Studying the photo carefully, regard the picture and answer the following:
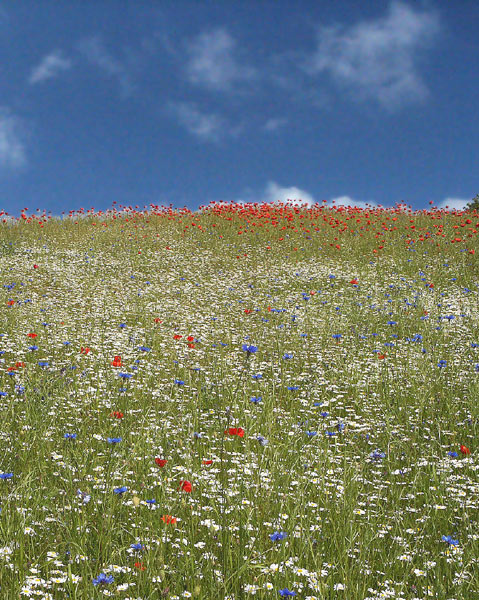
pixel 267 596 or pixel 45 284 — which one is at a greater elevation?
pixel 45 284

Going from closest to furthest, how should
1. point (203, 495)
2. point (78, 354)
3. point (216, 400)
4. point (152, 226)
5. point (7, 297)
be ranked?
point (203, 495), point (216, 400), point (78, 354), point (7, 297), point (152, 226)

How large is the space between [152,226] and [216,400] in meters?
16.4

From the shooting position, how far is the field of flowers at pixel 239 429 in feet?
9.47

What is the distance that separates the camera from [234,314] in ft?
33.7

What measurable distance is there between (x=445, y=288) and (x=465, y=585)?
420 inches

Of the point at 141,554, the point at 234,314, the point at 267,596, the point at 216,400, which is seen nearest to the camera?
the point at 267,596

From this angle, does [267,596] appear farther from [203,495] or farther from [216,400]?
[216,400]

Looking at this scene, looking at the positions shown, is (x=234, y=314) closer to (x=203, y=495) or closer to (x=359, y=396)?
(x=359, y=396)

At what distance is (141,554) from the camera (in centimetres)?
288

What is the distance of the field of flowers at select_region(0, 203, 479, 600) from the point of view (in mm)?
2887

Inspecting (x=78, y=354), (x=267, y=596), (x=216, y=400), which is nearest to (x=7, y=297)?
(x=78, y=354)

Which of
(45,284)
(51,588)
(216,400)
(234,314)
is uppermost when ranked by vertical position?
(45,284)

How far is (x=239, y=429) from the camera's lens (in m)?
3.69

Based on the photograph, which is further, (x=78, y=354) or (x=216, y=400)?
(x=78, y=354)
